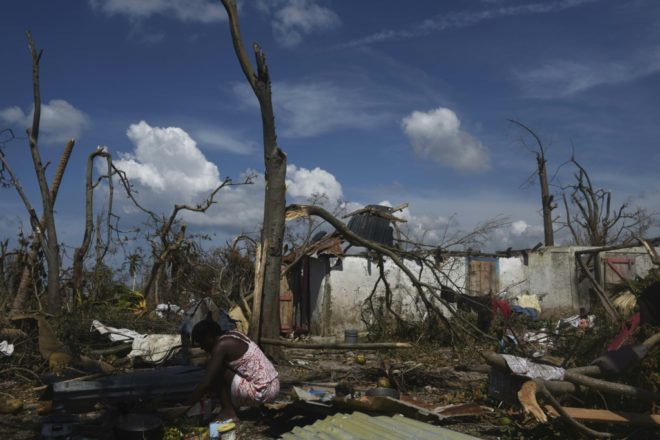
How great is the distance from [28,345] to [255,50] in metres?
5.94

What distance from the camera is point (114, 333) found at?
32.6ft

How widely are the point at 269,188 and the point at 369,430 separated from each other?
6122 mm

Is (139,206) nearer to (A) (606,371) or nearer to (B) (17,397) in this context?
(B) (17,397)

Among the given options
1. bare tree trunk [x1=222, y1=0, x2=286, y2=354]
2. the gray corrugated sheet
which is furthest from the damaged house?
the gray corrugated sheet

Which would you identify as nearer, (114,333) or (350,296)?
(114,333)

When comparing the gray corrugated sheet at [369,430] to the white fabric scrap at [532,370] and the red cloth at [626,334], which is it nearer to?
the white fabric scrap at [532,370]

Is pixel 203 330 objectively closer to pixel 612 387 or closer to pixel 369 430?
pixel 369 430

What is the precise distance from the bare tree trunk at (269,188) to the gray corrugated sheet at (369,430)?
15.1 feet

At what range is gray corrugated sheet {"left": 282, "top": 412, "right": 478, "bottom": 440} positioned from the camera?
4.47 meters

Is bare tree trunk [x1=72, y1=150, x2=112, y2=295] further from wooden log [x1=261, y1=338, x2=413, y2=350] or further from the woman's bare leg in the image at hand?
the woman's bare leg

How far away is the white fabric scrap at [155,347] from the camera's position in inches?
369

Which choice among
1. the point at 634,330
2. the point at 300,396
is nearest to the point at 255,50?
the point at 300,396

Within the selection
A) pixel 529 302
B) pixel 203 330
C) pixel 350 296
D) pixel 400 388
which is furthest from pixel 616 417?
pixel 529 302

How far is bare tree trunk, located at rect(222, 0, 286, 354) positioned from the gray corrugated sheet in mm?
4609
